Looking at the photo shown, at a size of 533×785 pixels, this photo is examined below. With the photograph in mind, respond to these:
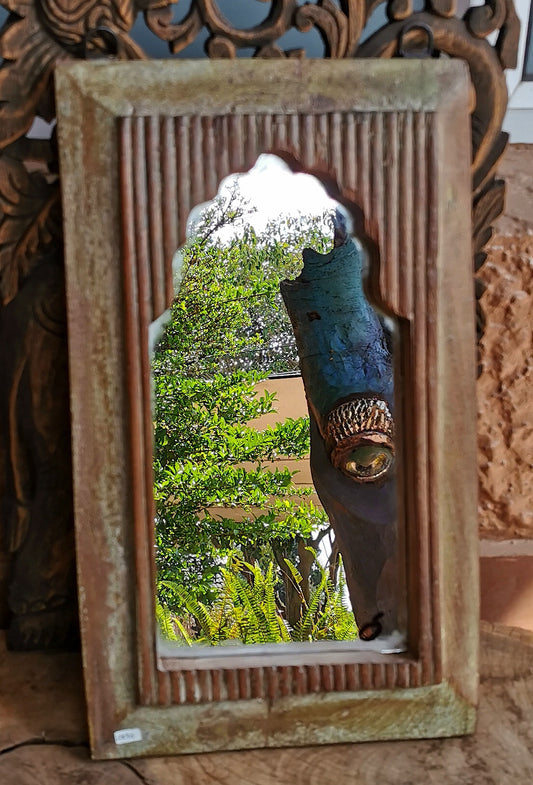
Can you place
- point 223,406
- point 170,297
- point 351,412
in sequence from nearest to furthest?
point 170,297
point 351,412
point 223,406

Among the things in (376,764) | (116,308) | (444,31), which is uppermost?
(444,31)

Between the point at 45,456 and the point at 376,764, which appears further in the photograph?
the point at 45,456

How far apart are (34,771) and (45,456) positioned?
0.30m

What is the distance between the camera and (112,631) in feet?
2.26

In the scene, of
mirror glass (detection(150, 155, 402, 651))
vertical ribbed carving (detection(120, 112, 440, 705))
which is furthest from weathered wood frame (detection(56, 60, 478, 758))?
mirror glass (detection(150, 155, 402, 651))

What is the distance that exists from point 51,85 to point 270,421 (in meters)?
0.53

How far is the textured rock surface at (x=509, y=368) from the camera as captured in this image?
903mm

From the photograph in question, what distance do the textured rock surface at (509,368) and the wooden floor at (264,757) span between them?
0.76 feet

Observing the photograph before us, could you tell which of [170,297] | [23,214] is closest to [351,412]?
[170,297]

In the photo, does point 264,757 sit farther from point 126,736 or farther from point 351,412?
point 351,412

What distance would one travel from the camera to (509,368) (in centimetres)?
91

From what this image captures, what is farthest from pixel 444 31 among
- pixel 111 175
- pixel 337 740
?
pixel 337 740

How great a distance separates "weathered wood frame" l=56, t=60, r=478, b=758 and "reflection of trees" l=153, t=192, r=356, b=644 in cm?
23

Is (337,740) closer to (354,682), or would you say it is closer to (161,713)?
(354,682)
